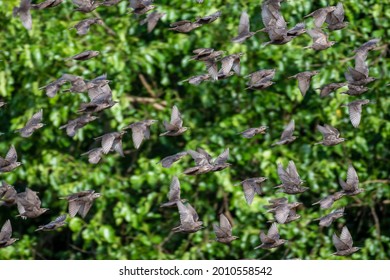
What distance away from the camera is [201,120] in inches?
328

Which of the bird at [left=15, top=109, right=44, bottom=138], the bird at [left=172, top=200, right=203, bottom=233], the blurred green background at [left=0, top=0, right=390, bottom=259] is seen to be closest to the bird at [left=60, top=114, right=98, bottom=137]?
the bird at [left=15, top=109, right=44, bottom=138]

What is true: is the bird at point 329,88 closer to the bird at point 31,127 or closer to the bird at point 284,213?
the bird at point 284,213

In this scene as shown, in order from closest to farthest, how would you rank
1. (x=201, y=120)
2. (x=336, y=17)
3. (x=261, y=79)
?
(x=336, y=17) < (x=261, y=79) < (x=201, y=120)

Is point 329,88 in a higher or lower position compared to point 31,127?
lower

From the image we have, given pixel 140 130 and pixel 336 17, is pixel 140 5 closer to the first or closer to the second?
pixel 140 130

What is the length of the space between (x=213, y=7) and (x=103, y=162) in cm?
128

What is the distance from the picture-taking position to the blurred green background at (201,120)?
7.91 m

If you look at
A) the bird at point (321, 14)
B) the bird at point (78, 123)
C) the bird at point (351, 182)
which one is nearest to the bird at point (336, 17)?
the bird at point (321, 14)

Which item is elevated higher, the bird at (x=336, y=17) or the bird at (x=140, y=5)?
the bird at (x=140, y=5)

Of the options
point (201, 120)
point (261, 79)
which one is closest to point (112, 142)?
point (261, 79)

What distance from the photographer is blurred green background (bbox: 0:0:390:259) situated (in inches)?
311

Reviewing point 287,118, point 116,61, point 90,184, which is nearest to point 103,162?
point 90,184

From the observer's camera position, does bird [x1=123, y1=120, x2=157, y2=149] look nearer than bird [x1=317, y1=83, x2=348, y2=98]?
Yes

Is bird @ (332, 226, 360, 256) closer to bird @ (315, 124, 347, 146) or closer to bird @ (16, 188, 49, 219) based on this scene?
bird @ (315, 124, 347, 146)
